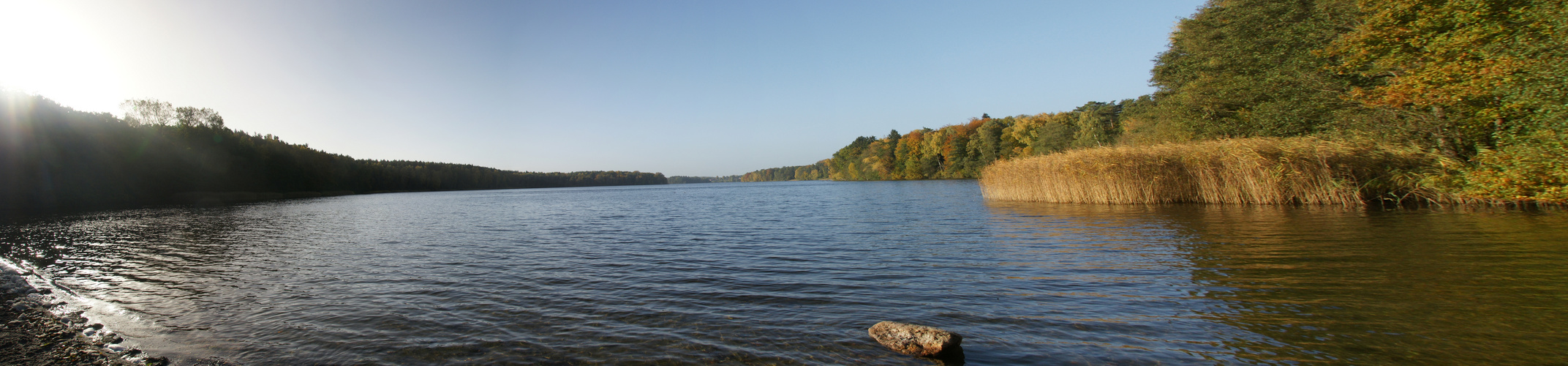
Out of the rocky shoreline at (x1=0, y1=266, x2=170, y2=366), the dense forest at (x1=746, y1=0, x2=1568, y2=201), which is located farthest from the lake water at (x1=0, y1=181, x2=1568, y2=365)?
the dense forest at (x1=746, y1=0, x2=1568, y2=201)

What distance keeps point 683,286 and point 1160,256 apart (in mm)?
7997

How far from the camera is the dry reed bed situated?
52.7 ft

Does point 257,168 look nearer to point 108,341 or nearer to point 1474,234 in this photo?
point 108,341

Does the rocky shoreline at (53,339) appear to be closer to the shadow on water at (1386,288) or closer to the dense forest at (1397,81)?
the shadow on water at (1386,288)

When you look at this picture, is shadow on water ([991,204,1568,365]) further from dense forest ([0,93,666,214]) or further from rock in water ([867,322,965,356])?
dense forest ([0,93,666,214])

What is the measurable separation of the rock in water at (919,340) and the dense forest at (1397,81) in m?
16.4

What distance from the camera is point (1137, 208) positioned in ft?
65.8

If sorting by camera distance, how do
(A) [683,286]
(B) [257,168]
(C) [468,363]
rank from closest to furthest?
(C) [468,363], (A) [683,286], (B) [257,168]

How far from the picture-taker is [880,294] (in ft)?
24.3

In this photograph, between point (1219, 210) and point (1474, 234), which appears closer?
A: point (1474, 234)

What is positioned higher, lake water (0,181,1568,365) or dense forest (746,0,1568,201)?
dense forest (746,0,1568,201)

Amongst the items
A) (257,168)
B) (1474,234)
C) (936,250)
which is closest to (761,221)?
(936,250)

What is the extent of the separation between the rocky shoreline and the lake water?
0.25 meters

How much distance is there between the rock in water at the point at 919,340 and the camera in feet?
15.1
